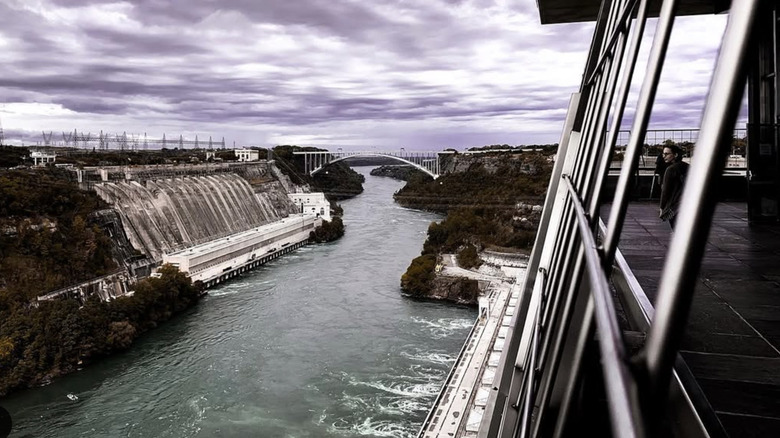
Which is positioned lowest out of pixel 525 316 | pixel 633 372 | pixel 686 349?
pixel 525 316

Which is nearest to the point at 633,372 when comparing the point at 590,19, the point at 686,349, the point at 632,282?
the point at 686,349

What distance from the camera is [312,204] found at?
22.5 m

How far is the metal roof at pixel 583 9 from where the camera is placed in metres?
2.44

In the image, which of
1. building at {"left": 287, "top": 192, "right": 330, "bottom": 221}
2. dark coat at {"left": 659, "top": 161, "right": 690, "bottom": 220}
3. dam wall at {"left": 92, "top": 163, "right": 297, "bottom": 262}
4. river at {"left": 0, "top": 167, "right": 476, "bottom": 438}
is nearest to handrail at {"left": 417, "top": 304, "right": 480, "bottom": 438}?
river at {"left": 0, "top": 167, "right": 476, "bottom": 438}

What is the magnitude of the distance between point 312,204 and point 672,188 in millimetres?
20984

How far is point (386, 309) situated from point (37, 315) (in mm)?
5287

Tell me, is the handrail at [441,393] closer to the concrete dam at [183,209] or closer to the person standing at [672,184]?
the person standing at [672,184]

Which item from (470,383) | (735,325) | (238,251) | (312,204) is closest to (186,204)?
(238,251)

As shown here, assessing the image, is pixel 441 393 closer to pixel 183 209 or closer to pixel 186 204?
pixel 183 209

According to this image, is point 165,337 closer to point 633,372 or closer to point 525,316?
point 525,316

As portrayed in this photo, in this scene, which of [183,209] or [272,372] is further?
[183,209]

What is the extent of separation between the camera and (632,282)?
93cm

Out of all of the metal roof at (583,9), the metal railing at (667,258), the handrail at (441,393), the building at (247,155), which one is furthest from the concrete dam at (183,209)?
the metal railing at (667,258)

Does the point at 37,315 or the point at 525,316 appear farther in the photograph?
the point at 37,315
